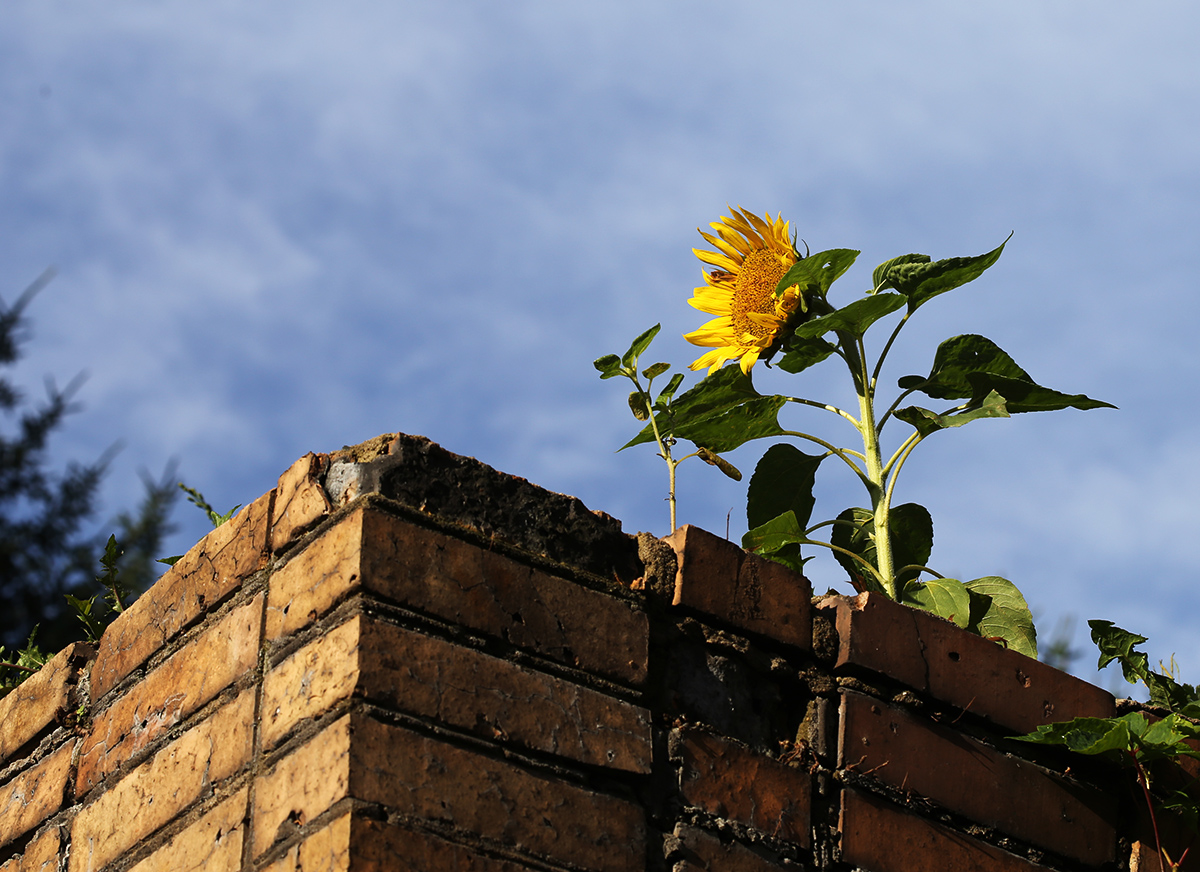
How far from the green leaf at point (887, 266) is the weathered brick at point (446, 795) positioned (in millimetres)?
1069

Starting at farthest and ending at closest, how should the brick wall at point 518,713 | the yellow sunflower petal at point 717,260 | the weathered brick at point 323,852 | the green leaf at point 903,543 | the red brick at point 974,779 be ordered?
Result: 1. the yellow sunflower petal at point 717,260
2. the green leaf at point 903,543
3. the red brick at point 974,779
4. the brick wall at point 518,713
5. the weathered brick at point 323,852

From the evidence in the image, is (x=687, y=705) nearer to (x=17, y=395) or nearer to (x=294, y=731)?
(x=294, y=731)

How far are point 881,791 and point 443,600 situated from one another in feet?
2.10

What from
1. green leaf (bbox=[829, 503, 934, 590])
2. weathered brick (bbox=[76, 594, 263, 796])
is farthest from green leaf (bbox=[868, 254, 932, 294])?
weathered brick (bbox=[76, 594, 263, 796])

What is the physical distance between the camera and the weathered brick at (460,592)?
1.34m

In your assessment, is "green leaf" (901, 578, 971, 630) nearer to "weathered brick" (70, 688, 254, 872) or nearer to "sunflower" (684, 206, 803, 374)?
"sunflower" (684, 206, 803, 374)

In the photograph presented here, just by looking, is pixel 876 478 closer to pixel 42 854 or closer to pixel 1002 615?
pixel 1002 615

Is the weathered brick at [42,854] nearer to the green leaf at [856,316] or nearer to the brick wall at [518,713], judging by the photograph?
the brick wall at [518,713]

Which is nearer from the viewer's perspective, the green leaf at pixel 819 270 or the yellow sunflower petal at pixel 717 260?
the green leaf at pixel 819 270

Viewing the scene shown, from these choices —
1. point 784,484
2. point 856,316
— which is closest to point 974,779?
point 784,484

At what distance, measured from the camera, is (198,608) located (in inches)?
64.1

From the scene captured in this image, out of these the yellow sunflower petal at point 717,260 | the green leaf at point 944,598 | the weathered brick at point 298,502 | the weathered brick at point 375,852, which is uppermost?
the yellow sunflower petal at point 717,260

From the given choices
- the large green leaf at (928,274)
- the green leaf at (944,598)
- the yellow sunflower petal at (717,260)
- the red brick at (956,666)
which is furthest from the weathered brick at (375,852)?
the yellow sunflower petal at (717,260)

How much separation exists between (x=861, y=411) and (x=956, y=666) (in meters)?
0.54
